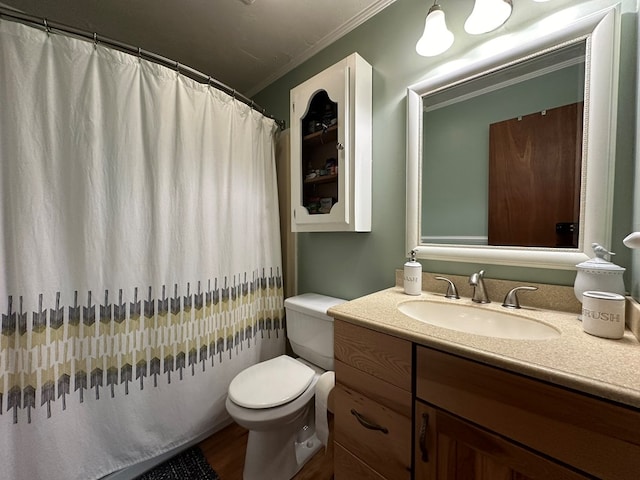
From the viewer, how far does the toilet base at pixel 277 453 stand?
3.63 feet

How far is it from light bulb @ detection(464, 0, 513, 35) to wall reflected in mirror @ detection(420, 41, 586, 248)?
0.51 feet

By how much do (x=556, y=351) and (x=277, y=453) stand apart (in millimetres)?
1182

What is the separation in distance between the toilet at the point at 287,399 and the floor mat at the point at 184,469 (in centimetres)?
23

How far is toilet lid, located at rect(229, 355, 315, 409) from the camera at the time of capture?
1058 mm

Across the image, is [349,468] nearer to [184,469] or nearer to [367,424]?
[367,424]

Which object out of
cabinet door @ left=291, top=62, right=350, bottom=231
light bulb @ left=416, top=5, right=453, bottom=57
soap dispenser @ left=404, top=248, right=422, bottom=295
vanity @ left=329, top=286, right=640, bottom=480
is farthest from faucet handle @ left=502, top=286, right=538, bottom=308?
light bulb @ left=416, top=5, right=453, bottom=57

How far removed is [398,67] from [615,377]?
4.36ft

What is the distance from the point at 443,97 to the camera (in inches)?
43.1

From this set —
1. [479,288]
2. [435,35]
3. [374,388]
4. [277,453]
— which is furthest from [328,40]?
[277,453]

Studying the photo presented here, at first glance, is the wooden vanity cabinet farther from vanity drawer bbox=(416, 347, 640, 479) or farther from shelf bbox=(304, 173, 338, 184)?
shelf bbox=(304, 173, 338, 184)

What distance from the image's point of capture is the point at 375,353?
0.74 metres

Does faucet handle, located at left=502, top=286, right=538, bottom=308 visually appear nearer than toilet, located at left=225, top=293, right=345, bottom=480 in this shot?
Yes

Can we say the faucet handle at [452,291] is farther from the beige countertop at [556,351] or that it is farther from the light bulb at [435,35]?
the light bulb at [435,35]

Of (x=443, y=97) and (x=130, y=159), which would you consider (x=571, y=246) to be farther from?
(x=130, y=159)
